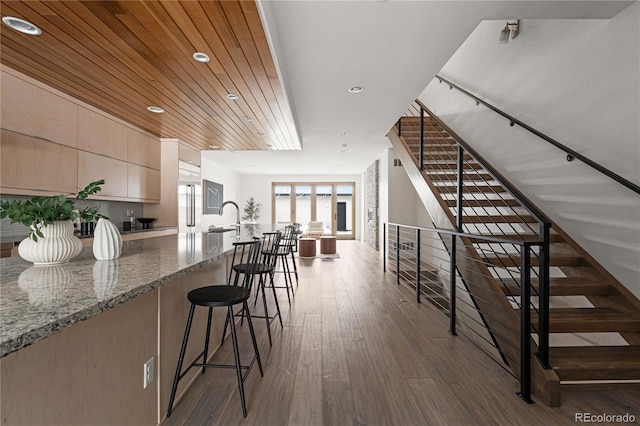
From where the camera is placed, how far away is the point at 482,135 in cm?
470

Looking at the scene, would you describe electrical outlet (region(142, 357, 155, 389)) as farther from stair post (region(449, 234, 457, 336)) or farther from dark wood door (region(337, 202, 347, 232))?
dark wood door (region(337, 202, 347, 232))

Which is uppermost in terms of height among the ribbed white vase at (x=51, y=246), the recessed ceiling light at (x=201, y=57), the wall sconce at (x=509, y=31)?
the wall sconce at (x=509, y=31)

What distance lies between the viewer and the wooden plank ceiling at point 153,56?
1.98m

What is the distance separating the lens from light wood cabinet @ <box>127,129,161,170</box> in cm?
471

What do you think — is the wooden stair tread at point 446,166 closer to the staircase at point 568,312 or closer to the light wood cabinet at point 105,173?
the staircase at point 568,312

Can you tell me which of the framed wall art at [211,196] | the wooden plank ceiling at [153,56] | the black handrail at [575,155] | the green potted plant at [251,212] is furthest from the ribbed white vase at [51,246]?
the framed wall art at [211,196]

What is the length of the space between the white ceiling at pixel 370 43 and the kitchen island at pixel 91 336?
1724 mm

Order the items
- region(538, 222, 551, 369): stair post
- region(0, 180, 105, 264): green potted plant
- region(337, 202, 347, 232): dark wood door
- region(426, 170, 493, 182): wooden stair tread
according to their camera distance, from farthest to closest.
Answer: region(337, 202, 347, 232): dark wood door, region(426, 170, 493, 182): wooden stair tread, region(538, 222, 551, 369): stair post, region(0, 180, 105, 264): green potted plant

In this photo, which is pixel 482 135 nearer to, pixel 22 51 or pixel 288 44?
pixel 288 44

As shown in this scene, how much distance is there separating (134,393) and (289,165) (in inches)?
368

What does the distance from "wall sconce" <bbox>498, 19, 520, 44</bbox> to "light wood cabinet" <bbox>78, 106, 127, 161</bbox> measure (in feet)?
17.0

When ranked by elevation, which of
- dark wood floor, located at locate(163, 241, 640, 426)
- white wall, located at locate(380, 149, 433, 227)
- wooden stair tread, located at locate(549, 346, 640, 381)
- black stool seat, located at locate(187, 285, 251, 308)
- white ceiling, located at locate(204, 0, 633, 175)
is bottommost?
dark wood floor, located at locate(163, 241, 640, 426)

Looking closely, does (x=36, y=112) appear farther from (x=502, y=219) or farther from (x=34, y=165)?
(x=502, y=219)

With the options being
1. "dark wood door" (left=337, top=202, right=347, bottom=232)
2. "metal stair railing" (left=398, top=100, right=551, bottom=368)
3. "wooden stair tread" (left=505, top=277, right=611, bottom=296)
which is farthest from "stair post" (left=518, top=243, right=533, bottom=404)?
"dark wood door" (left=337, top=202, right=347, bottom=232)
